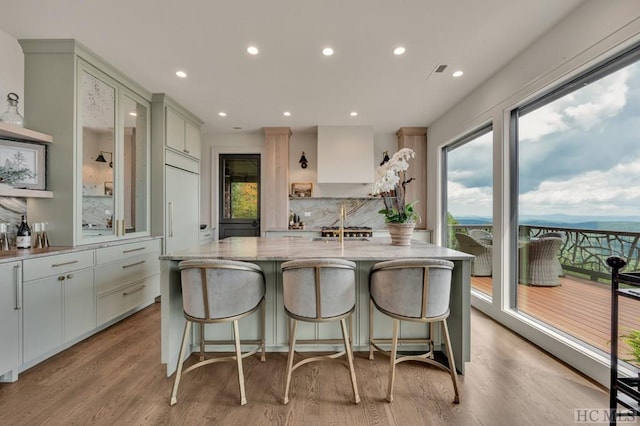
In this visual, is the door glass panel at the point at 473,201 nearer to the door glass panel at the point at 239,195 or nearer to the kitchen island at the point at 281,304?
the kitchen island at the point at 281,304

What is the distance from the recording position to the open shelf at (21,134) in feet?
7.17

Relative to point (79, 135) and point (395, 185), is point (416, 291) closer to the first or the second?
point (395, 185)

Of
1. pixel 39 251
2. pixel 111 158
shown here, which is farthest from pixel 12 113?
pixel 39 251

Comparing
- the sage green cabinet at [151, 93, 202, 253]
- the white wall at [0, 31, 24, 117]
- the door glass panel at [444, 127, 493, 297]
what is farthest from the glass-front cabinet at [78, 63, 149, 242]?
the door glass panel at [444, 127, 493, 297]

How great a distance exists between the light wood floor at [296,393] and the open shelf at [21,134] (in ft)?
6.03

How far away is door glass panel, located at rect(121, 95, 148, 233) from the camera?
10.6 ft

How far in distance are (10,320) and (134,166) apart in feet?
6.47

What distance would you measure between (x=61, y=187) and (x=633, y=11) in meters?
4.48

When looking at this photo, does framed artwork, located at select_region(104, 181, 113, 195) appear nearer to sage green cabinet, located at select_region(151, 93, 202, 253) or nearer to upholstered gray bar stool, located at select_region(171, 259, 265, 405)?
sage green cabinet, located at select_region(151, 93, 202, 253)

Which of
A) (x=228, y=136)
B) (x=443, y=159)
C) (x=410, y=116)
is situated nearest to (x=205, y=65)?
(x=228, y=136)

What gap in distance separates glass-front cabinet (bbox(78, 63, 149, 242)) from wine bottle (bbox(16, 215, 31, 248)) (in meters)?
0.35

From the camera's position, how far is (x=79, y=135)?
2631mm

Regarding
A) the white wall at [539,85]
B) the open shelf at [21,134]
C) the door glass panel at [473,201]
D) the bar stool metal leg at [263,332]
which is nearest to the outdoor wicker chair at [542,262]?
the white wall at [539,85]

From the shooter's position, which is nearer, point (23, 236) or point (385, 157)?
point (23, 236)
